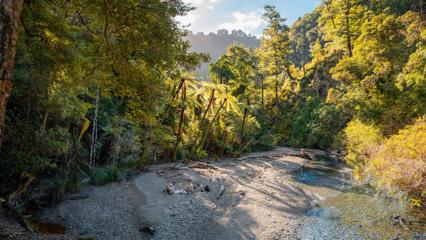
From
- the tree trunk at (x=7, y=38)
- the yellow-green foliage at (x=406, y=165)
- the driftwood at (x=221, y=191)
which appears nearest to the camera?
the tree trunk at (x=7, y=38)

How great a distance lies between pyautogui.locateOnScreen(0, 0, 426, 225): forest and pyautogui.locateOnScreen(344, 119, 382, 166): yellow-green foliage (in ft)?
0.32

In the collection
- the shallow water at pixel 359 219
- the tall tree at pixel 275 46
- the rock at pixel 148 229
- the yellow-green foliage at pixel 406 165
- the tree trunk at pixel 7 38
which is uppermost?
the tall tree at pixel 275 46

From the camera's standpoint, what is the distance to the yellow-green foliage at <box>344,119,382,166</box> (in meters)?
17.1

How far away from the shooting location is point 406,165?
11008mm

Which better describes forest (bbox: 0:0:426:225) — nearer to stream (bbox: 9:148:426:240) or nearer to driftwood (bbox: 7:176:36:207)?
driftwood (bbox: 7:176:36:207)

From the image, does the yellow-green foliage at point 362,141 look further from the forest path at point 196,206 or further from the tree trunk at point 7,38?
the tree trunk at point 7,38

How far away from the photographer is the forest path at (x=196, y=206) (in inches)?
397

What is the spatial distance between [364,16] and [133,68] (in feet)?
98.5

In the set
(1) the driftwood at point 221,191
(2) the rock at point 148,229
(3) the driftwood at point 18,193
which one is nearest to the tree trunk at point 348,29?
(1) the driftwood at point 221,191

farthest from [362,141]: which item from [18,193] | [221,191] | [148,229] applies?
[18,193]

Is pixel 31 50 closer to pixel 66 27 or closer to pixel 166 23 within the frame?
pixel 66 27

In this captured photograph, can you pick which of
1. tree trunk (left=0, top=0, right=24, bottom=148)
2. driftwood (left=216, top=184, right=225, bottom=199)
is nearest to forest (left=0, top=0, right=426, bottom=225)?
tree trunk (left=0, top=0, right=24, bottom=148)

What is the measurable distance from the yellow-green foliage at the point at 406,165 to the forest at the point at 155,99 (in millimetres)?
51

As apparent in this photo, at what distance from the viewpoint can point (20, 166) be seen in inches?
372
